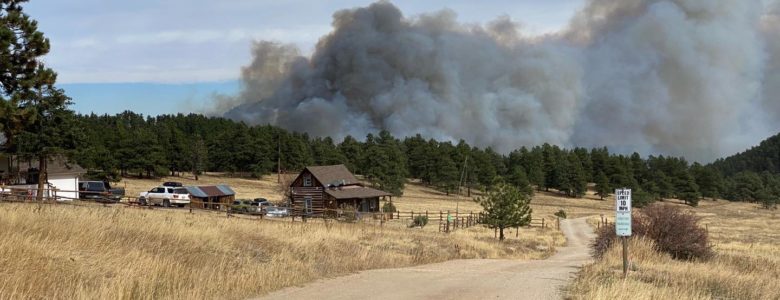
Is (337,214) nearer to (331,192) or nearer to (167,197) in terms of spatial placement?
(167,197)

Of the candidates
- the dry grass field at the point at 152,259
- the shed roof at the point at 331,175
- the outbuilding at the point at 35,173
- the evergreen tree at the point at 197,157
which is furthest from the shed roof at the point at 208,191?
the evergreen tree at the point at 197,157

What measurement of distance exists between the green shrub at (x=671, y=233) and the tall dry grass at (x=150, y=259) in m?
7.78

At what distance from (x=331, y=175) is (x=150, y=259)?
190ft

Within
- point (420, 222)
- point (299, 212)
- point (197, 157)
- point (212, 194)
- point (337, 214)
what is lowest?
point (420, 222)

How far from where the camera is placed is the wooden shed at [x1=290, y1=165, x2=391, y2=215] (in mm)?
65875

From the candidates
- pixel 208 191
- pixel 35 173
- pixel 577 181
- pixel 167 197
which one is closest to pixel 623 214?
pixel 167 197

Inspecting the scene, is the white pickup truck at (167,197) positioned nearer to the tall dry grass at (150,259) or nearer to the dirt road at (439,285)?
the tall dry grass at (150,259)

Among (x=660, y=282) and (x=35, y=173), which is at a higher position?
(x=35, y=173)

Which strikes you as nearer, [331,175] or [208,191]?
[208,191]

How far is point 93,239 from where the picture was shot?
12625mm

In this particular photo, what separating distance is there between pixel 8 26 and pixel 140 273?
368 inches

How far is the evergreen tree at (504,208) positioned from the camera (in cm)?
4503

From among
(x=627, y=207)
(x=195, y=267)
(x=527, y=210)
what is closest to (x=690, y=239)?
(x=627, y=207)

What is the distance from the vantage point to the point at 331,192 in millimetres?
65812
